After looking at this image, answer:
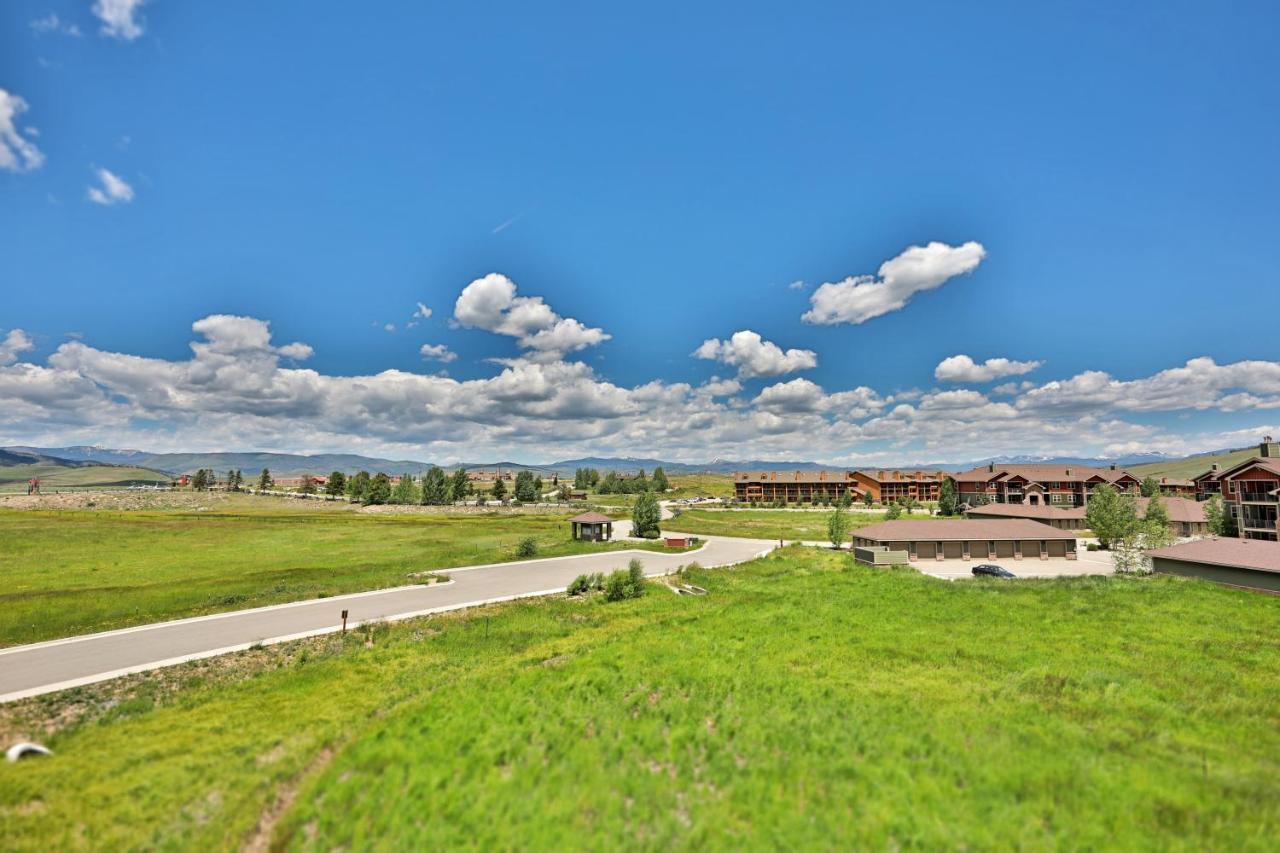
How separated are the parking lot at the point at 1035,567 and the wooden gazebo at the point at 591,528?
1155 inches

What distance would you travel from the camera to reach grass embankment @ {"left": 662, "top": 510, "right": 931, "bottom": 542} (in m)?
70.1

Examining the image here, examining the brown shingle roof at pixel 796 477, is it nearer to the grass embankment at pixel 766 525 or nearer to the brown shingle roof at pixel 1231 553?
the grass embankment at pixel 766 525

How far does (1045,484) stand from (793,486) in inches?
2222

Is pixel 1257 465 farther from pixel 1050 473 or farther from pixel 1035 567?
pixel 1050 473

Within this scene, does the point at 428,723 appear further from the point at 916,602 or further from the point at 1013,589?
the point at 1013,589

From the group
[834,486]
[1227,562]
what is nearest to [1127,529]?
[1227,562]

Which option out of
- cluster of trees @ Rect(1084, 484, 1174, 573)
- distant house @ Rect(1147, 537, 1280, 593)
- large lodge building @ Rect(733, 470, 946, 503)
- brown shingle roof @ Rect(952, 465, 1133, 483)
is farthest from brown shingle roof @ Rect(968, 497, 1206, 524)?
large lodge building @ Rect(733, 470, 946, 503)

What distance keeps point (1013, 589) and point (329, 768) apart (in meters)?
35.9

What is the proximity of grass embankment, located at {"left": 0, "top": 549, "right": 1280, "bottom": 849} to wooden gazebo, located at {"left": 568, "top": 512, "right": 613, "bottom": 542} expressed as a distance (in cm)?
3340

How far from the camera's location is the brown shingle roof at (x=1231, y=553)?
102 feet

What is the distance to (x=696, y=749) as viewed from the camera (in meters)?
12.3

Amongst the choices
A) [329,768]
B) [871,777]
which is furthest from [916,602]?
[329,768]

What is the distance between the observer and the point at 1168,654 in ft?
63.8

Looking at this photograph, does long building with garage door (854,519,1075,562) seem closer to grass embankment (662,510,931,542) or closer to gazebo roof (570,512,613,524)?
grass embankment (662,510,931,542)
